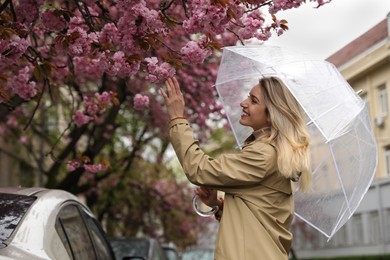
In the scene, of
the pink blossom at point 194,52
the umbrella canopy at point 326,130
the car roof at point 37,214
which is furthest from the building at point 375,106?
the car roof at point 37,214

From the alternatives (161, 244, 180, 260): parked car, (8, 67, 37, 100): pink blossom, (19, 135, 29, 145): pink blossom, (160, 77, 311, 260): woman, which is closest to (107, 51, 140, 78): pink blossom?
(8, 67, 37, 100): pink blossom

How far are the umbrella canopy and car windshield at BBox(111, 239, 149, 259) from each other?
4886 millimetres

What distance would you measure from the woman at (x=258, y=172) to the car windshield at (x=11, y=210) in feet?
3.18

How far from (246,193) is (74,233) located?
146 cm

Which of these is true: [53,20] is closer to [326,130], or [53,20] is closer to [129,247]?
[326,130]

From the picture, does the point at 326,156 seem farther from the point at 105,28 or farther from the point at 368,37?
the point at 368,37

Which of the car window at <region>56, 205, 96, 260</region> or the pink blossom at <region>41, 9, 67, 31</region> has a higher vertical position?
the pink blossom at <region>41, 9, 67, 31</region>

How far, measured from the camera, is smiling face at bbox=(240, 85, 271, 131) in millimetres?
4113

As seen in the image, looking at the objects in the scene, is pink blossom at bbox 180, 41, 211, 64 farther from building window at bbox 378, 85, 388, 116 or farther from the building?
building window at bbox 378, 85, 388, 116

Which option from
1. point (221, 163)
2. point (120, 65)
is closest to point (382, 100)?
point (120, 65)

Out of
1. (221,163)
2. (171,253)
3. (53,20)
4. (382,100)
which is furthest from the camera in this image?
(382,100)

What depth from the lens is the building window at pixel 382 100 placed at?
1288 inches

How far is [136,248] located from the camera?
404 inches

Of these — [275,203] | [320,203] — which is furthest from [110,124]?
[275,203]
